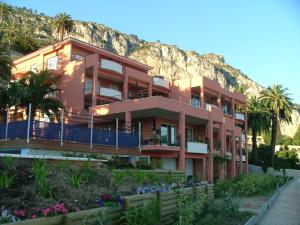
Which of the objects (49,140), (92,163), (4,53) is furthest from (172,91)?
(92,163)

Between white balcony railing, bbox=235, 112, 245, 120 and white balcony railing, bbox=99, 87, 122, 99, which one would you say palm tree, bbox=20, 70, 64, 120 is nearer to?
white balcony railing, bbox=99, 87, 122, 99

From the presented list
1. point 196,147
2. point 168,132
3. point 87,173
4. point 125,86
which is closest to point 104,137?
point 196,147

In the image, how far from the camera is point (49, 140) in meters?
20.9

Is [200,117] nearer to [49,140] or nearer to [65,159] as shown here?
[49,140]

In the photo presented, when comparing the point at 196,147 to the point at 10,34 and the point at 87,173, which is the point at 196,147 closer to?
the point at 87,173

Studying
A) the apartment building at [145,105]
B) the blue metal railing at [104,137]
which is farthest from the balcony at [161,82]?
the blue metal railing at [104,137]

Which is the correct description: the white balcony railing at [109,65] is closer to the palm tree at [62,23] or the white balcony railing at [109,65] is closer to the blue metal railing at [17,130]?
the blue metal railing at [17,130]

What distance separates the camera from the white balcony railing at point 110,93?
115 feet

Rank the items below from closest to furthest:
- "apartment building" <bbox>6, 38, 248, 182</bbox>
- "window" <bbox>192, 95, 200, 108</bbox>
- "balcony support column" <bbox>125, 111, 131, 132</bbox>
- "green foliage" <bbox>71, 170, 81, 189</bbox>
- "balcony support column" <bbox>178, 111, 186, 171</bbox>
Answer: "green foliage" <bbox>71, 170, 81, 189</bbox> < "balcony support column" <bbox>125, 111, 131, 132</bbox> < "apartment building" <bbox>6, 38, 248, 182</bbox> < "balcony support column" <bbox>178, 111, 186, 171</bbox> < "window" <bbox>192, 95, 200, 108</bbox>

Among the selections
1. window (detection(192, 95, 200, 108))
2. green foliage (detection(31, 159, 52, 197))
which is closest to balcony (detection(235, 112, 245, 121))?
window (detection(192, 95, 200, 108))

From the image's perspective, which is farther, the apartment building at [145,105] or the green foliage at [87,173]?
the apartment building at [145,105]

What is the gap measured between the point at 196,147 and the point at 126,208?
25.4 m

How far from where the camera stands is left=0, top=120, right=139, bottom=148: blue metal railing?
20469mm

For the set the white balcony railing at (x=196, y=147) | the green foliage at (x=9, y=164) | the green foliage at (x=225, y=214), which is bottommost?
the green foliage at (x=225, y=214)
